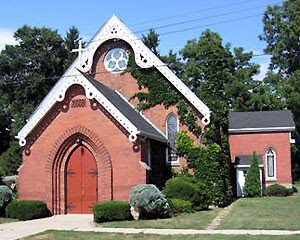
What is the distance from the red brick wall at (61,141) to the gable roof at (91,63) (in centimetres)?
39

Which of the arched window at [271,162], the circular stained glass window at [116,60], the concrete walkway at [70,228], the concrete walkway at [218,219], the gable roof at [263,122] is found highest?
the circular stained glass window at [116,60]

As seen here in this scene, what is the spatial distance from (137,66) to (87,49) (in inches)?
141

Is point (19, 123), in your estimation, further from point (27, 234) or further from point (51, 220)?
point (27, 234)

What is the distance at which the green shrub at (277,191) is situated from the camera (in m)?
38.8

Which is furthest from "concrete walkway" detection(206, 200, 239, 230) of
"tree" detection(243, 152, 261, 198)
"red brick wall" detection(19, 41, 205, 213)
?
"tree" detection(243, 152, 261, 198)

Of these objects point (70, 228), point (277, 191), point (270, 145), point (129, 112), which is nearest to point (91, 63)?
point (129, 112)

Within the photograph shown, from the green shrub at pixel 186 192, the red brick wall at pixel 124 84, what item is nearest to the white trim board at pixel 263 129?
the red brick wall at pixel 124 84

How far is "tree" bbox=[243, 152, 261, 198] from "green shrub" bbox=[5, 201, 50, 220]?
18.7 metres

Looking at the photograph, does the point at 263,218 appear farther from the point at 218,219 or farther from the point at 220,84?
the point at 220,84

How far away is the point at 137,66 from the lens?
31125 mm

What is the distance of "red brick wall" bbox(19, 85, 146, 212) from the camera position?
24.9 m

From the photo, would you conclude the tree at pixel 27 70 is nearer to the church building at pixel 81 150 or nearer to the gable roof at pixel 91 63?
the gable roof at pixel 91 63

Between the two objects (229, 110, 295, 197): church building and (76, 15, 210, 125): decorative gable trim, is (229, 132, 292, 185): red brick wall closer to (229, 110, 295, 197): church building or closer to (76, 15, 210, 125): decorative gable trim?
(229, 110, 295, 197): church building

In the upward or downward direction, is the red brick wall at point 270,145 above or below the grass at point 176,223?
above
